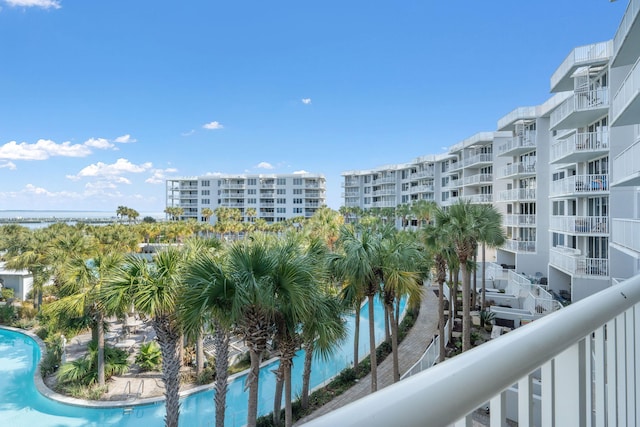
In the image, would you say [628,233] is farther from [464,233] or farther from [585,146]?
[585,146]

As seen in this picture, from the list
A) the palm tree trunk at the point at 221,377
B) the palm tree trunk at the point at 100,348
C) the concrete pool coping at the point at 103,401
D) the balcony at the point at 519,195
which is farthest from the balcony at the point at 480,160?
the palm tree trunk at the point at 100,348

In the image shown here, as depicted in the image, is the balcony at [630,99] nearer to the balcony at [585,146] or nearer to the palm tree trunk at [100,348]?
the balcony at [585,146]

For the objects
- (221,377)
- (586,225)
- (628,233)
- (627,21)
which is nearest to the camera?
(221,377)

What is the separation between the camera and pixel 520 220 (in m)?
28.8

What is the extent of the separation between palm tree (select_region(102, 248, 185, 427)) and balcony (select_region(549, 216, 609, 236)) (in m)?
20.5

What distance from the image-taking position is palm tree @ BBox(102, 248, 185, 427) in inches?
359

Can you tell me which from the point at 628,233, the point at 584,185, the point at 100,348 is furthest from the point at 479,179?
the point at 100,348

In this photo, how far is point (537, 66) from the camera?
32812 mm

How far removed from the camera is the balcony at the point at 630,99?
8.62 metres

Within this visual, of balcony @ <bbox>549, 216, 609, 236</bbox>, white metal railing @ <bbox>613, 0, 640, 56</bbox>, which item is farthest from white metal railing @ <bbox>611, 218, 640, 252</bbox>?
balcony @ <bbox>549, 216, 609, 236</bbox>

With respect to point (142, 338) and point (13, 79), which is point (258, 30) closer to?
point (13, 79)

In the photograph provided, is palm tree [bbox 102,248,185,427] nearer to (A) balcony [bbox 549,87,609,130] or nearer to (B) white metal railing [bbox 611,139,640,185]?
(B) white metal railing [bbox 611,139,640,185]

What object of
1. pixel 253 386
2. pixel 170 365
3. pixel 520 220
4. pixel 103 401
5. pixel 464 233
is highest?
pixel 520 220

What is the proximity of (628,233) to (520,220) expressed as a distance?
18.9 metres
